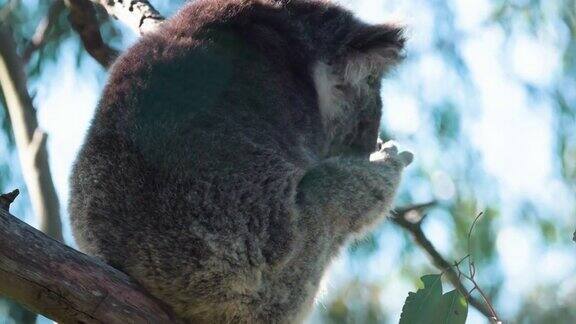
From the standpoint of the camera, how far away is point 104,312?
2.54m

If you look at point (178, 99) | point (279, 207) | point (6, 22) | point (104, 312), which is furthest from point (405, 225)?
point (6, 22)

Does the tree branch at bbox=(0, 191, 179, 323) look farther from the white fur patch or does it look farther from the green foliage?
the white fur patch

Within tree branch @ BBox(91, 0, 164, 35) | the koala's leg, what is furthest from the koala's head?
tree branch @ BBox(91, 0, 164, 35)

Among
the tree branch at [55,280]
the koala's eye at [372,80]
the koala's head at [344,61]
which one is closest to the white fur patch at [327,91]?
the koala's head at [344,61]

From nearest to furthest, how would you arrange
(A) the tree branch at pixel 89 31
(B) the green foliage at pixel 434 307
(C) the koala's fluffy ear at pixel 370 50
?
(B) the green foliage at pixel 434 307 → (C) the koala's fluffy ear at pixel 370 50 → (A) the tree branch at pixel 89 31

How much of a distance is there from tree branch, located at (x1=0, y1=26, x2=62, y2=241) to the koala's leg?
3.93 feet

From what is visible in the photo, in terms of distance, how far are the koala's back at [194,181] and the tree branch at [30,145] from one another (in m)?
0.84

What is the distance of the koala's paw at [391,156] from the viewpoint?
3.64 meters

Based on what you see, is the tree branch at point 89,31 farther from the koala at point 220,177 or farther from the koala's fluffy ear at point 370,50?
the koala's fluffy ear at point 370,50

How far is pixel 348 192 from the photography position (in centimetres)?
332

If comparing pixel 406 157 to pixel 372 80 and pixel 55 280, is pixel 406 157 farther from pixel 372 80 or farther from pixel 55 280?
pixel 55 280

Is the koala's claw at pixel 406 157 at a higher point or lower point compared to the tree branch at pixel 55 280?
higher

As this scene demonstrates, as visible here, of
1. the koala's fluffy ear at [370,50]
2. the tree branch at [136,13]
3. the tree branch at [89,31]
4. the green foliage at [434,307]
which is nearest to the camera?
the green foliage at [434,307]

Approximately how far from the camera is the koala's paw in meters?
3.64
